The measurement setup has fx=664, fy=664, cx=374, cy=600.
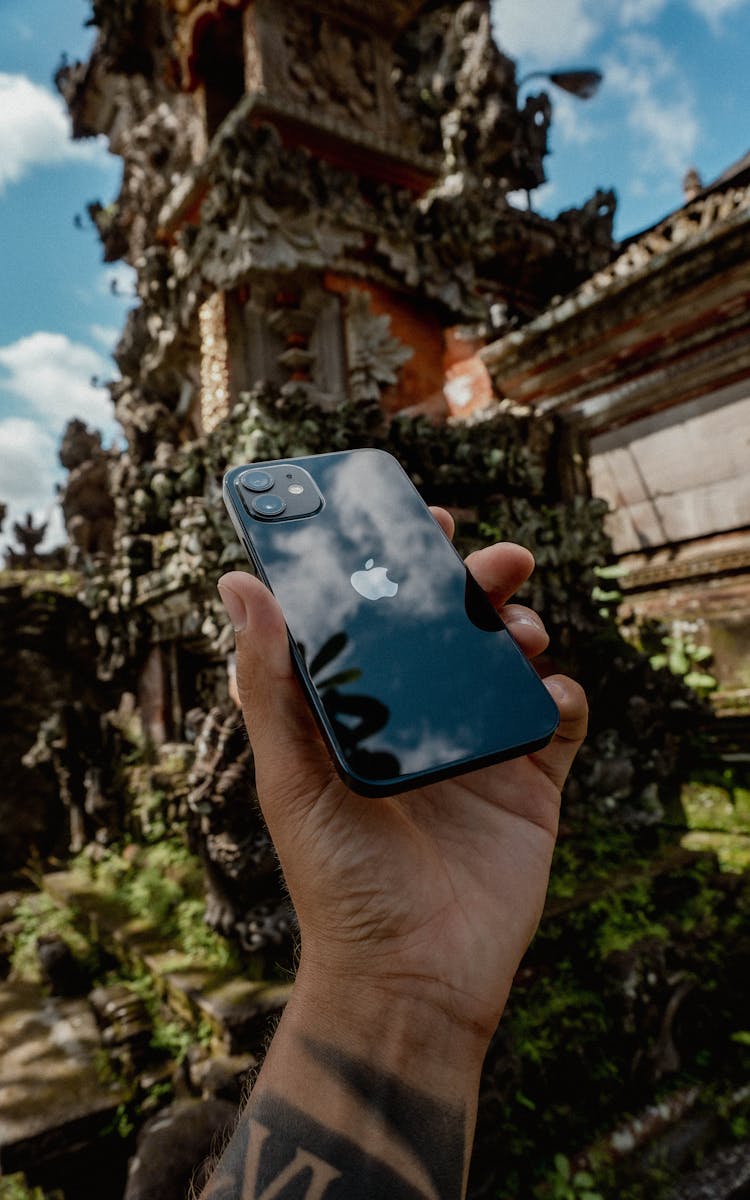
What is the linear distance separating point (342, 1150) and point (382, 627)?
874mm

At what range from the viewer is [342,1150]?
1.07 meters

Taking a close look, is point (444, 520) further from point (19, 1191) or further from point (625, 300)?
point (625, 300)

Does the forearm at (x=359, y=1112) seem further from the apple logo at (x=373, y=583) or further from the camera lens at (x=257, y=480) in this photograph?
the camera lens at (x=257, y=480)

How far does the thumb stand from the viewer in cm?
117

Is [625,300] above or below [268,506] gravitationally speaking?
above

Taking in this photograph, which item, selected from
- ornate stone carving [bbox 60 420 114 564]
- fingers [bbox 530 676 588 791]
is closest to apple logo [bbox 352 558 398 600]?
fingers [bbox 530 676 588 791]

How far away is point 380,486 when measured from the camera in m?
1.59

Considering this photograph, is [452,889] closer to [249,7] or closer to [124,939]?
[124,939]

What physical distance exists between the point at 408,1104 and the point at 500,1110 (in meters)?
2.63

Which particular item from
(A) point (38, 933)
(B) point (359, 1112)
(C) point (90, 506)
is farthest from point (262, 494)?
(C) point (90, 506)

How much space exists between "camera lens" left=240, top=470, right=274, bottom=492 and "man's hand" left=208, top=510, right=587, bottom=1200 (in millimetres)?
365

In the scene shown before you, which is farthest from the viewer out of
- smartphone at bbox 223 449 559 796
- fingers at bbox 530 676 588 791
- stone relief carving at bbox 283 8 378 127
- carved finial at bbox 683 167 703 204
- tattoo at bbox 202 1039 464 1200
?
carved finial at bbox 683 167 703 204

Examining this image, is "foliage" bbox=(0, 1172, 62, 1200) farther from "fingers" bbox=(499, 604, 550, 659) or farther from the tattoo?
"fingers" bbox=(499, 604, 550, 659)

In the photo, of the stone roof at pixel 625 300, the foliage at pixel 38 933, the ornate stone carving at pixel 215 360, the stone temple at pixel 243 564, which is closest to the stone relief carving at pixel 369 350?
the stone temple at pixel 243 564
